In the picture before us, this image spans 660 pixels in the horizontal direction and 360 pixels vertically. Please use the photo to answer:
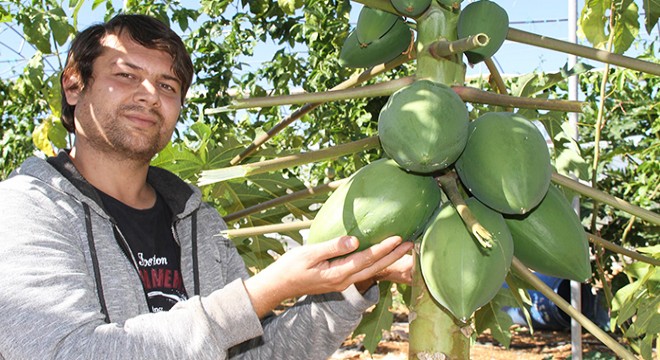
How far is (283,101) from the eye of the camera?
3.96 ft

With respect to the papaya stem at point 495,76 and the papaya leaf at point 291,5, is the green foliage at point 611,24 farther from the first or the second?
the papaya leaf at point 291,5

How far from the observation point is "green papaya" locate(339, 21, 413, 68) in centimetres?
139

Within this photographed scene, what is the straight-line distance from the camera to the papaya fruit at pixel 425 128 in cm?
109

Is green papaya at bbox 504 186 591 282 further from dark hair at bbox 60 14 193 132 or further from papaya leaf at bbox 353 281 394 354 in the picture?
papaya leaf at bbox 353 281 394 354

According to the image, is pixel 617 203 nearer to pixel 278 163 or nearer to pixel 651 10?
pixel 278 163

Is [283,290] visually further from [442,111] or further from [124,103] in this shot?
[124,103]

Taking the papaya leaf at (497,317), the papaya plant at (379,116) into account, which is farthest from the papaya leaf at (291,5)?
the papaya leaf at (497,317)

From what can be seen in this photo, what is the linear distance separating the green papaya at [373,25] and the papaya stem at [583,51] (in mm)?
233

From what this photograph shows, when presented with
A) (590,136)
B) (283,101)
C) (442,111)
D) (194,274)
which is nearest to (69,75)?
(194,274)

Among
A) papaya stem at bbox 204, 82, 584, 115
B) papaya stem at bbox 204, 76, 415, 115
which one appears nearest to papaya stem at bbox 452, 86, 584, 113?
papaya stem at bbox 204, 82, 584, 115

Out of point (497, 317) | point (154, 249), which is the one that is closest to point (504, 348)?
point (497, 317)

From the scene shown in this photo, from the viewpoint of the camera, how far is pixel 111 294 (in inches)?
60.6

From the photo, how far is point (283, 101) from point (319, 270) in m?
0.30

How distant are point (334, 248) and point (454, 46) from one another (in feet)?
1.26
